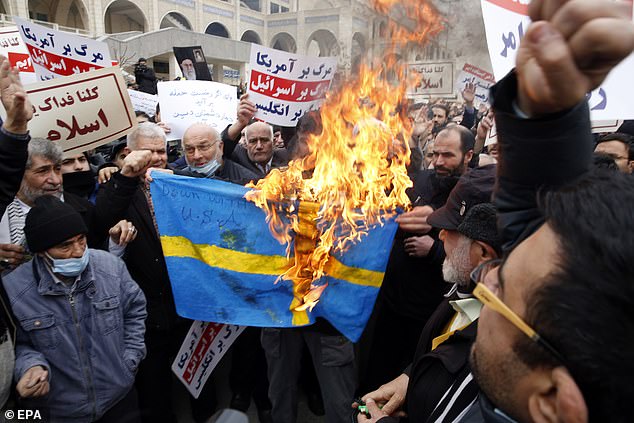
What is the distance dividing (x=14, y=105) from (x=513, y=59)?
3.43m

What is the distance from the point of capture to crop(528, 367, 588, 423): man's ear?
2.74 feet

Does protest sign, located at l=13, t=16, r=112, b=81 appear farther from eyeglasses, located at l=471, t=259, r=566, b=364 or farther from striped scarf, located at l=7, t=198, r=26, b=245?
eyeglasses, located at l=471, t=259, r=566, b=364

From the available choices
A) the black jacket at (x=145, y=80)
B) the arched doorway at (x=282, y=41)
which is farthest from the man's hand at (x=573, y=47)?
the black jacket at (x=145, y=80)

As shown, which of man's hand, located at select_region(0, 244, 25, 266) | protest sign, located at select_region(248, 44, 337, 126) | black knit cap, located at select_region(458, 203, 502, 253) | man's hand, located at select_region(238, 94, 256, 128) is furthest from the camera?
protest sign, located at select_region(248, 44, 337, 126)

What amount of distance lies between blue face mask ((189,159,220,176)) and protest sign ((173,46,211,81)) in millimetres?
4448

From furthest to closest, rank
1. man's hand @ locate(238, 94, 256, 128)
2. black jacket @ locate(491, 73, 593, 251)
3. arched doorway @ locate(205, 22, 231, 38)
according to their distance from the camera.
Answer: arched doorway @ locate(205, 22, 231, 38), man's hand @ locate(238, 94, 256, 128), black jacket @ locate(491, 73, 593, 251)

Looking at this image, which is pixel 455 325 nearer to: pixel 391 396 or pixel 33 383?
pixel 391 396

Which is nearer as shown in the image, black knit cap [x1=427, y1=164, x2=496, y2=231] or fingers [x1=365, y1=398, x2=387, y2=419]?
fingers [x1=365, y1=398, x2=387, y2=419]

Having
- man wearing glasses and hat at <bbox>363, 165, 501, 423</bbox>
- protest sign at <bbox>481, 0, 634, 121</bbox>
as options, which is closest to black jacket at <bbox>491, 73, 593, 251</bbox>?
man wearing glasses and hat at <bbox>363, 165, 501, 423</bbox>

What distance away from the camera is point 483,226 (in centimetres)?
201

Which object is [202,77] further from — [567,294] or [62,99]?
[567,294]

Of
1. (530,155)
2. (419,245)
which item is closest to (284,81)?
(419,245)

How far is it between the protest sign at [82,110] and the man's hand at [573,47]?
13.6 ft

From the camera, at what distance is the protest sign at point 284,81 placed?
5.47 meters
